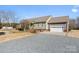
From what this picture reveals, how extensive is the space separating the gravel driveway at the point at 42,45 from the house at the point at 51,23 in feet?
0.32

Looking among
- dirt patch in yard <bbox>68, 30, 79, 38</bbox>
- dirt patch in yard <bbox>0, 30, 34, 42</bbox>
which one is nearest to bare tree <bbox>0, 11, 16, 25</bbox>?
dirt patch in yard <bbox>0, 30, 34, 42</bbox>

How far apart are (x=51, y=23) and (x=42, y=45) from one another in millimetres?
276

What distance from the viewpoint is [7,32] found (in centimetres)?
243

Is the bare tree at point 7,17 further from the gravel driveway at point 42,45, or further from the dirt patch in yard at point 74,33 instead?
the dirt patch in yard at point 74,33

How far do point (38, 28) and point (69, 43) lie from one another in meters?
0.40

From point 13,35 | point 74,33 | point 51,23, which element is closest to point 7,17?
point 13,35

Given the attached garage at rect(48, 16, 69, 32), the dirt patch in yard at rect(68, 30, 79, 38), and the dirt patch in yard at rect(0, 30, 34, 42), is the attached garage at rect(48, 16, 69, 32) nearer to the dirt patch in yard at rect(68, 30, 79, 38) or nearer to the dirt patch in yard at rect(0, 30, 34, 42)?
the dirt patch in yard at rect(68, 30, 79, 38)

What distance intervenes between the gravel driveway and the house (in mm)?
99

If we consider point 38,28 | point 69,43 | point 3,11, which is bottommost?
point 69,43

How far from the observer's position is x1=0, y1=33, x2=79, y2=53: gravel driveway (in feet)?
7.65

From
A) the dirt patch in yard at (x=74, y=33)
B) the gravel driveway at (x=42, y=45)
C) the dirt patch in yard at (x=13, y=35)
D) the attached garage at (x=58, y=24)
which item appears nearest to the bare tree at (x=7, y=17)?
the dirt patch in yard at (x=13, y=35)

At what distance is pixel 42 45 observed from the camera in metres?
2.36
